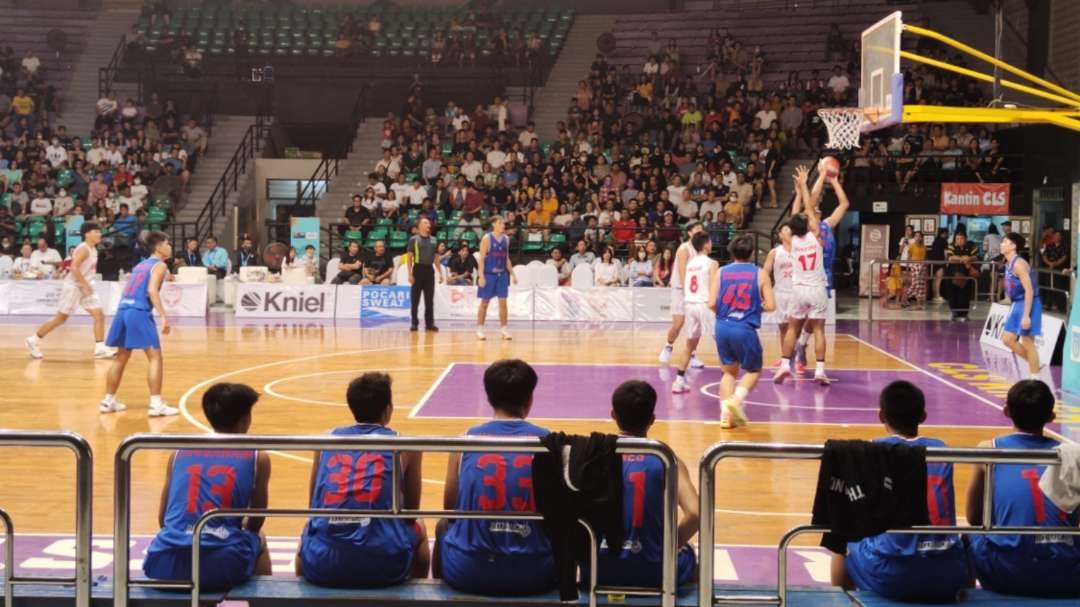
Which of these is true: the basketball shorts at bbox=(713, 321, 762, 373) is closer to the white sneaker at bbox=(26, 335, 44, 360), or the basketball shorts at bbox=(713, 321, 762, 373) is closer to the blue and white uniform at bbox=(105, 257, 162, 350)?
the blue and white uniform at bbox=(105, 257, 162, 350)

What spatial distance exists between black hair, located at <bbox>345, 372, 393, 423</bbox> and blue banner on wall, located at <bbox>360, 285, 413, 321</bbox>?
15.5 meters

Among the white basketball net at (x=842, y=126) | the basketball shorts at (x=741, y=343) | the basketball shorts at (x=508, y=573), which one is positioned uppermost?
the white basketball net at (x=842, y=126)

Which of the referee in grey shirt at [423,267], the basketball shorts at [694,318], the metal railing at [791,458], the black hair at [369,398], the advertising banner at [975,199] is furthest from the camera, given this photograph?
the advertising banner at [975,199]

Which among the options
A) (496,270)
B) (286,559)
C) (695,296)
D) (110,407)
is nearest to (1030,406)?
(286,559)

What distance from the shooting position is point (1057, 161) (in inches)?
878

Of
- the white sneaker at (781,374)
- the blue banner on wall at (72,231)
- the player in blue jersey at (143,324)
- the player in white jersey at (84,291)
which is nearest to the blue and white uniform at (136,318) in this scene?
the player in blue jersey at (143,324)

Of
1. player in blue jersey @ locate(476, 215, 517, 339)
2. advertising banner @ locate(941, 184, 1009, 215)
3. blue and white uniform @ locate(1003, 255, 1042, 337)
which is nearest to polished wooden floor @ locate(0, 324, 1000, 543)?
player in blue jersey @ locate(476, 215, 517, 339)

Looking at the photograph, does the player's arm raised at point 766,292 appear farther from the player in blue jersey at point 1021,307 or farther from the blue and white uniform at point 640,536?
the blue and white uniform at point 640,536

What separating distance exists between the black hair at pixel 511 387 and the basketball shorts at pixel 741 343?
219 inches

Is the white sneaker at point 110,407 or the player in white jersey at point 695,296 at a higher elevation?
the player in white jersey at point 695,296

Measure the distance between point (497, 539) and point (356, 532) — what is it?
1.82 feet

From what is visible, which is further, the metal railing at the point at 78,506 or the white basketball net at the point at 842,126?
the white basketball net at the point at 842,126

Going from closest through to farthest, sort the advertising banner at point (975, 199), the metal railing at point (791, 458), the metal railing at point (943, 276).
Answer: the metal railing at point (791, 458) → the metal railing at point (943, 276) → the advertising banner at point (975, 199)

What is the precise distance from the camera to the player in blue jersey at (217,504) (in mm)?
4668
